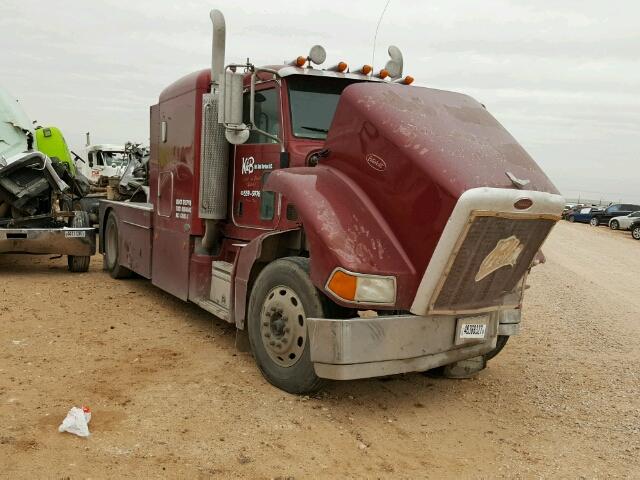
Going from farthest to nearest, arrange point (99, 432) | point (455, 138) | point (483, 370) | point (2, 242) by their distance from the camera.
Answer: point (2, 242), point (483, 370), point (455, 138), point (99, 432)

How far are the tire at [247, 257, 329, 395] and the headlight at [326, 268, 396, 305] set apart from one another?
363 millimetres

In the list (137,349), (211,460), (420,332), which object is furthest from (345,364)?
(137,349)

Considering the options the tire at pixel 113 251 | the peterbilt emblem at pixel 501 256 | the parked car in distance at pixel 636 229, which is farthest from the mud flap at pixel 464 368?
the parked car in distance at pixel 636 229

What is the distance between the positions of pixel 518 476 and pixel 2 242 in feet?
26.6

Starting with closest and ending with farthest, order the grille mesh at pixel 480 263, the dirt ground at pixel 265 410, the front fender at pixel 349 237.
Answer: the dirt ground at pixel 265 410 < the grille mesh at pixel 480 263 < the front fender at pixel 349 237

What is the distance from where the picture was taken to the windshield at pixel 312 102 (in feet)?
18.4

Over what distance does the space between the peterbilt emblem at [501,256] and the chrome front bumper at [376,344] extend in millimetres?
450

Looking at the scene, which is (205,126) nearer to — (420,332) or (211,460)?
(420,332)

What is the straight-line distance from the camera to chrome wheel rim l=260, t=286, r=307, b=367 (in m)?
4.79

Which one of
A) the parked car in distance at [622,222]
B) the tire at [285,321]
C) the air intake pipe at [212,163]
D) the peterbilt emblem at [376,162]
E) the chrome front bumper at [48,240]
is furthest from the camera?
the parked car in distance at [622,222]

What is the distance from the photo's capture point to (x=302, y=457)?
397 cm

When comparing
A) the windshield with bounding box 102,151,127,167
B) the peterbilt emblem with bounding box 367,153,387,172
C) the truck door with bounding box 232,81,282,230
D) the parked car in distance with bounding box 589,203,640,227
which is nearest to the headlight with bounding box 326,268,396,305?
the peterbilt emblem with bounding box 367,153,387,172

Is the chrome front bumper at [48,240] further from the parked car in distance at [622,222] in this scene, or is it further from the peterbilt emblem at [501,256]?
the parked car in distance at [622,222]

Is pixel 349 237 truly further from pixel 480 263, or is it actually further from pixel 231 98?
pixel 231 98
